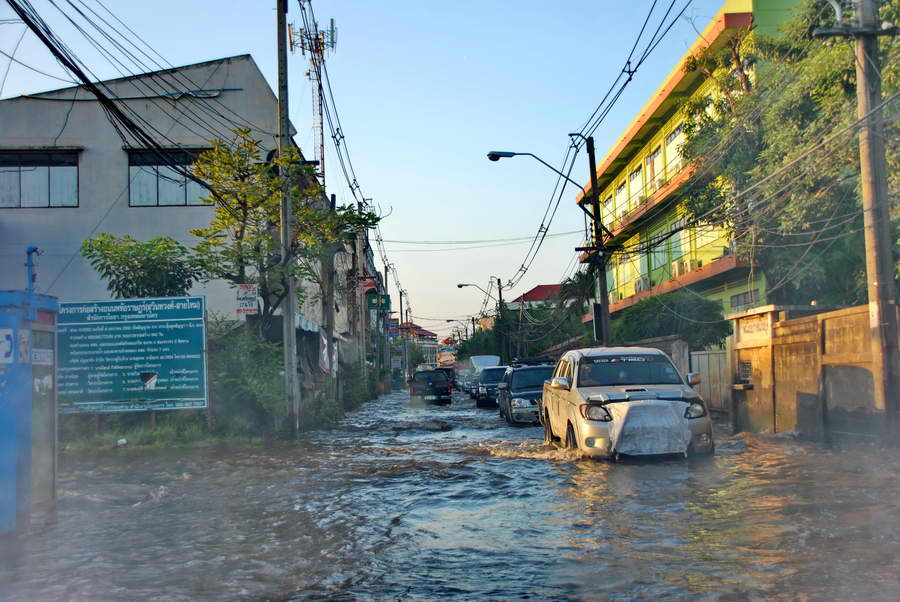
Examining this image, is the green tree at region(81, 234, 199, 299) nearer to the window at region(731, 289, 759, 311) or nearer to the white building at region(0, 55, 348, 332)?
the white building at region(0, 55, 348, 332)

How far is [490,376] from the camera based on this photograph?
35.2m

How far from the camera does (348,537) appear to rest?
25.7ft

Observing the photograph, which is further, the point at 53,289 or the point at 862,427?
the point at 53,289

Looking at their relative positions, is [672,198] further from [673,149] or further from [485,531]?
[485,531]

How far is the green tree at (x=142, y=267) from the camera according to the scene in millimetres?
19797

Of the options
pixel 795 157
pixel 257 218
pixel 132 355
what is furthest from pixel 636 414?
pixel 257 218

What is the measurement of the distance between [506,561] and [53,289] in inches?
979

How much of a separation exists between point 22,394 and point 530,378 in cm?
1716

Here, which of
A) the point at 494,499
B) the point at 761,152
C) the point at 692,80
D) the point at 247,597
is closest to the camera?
the point at 247,597

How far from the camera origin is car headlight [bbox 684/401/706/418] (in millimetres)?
11594

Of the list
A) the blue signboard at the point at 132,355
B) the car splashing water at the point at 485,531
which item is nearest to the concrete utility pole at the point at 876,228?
the car splashing water at the point at 485,531

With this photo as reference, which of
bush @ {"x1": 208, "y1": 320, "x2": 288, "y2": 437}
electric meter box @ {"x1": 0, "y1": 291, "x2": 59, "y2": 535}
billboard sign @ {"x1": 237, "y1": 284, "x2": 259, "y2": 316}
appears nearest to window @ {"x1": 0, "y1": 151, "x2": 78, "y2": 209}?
bush @ {"x1": 208, "y1": 320, "x2": 288, "y2": 437}

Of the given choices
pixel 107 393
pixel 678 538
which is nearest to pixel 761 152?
pixel 678 538

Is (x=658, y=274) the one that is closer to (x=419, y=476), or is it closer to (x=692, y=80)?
(x=692, y=80)
